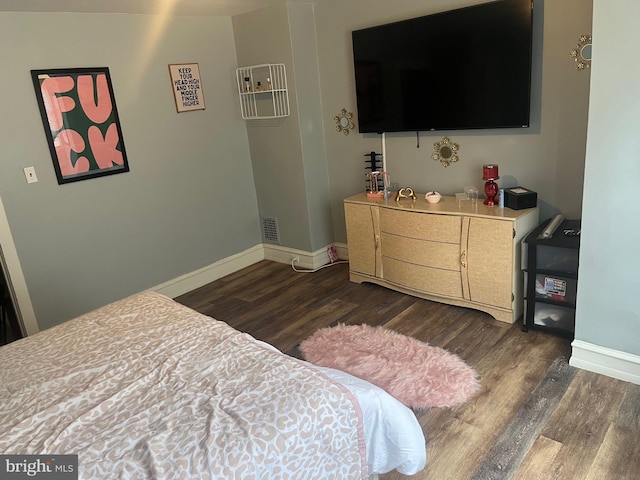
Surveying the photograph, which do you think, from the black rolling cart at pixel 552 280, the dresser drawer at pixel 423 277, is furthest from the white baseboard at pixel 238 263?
the black rolling cart at pixel 552 280

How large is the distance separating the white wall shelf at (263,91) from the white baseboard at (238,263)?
4.03 feet

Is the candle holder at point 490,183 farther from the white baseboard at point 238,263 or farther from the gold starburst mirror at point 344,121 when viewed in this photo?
the white baseboard at point 238,263

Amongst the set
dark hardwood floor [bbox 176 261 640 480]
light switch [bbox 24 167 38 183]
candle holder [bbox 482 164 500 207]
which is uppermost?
light switch [bbox 24 167 38 183]

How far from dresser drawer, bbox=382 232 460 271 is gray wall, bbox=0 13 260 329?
1597 mm

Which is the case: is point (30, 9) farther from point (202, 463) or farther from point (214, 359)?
point (202, 463)

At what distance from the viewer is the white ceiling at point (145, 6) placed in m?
2.96

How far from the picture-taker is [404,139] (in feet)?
12.2

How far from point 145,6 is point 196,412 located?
9.82 ft

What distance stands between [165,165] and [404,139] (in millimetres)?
1892

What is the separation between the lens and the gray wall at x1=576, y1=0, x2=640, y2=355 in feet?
6.73

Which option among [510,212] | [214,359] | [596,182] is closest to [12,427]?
[214,359]

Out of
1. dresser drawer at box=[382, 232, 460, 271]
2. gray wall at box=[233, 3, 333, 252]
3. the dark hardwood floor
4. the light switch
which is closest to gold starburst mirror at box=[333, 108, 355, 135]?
gray wall at box=[233, 3, 333, 252]

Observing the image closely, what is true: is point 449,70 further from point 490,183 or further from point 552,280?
point 552,280

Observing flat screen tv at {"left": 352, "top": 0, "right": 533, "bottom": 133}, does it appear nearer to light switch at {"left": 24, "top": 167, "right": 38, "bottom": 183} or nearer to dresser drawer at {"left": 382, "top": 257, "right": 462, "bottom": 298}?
dresser drawer at {"left": 382, "top": 257, "right": 462, "bottom": 298}
